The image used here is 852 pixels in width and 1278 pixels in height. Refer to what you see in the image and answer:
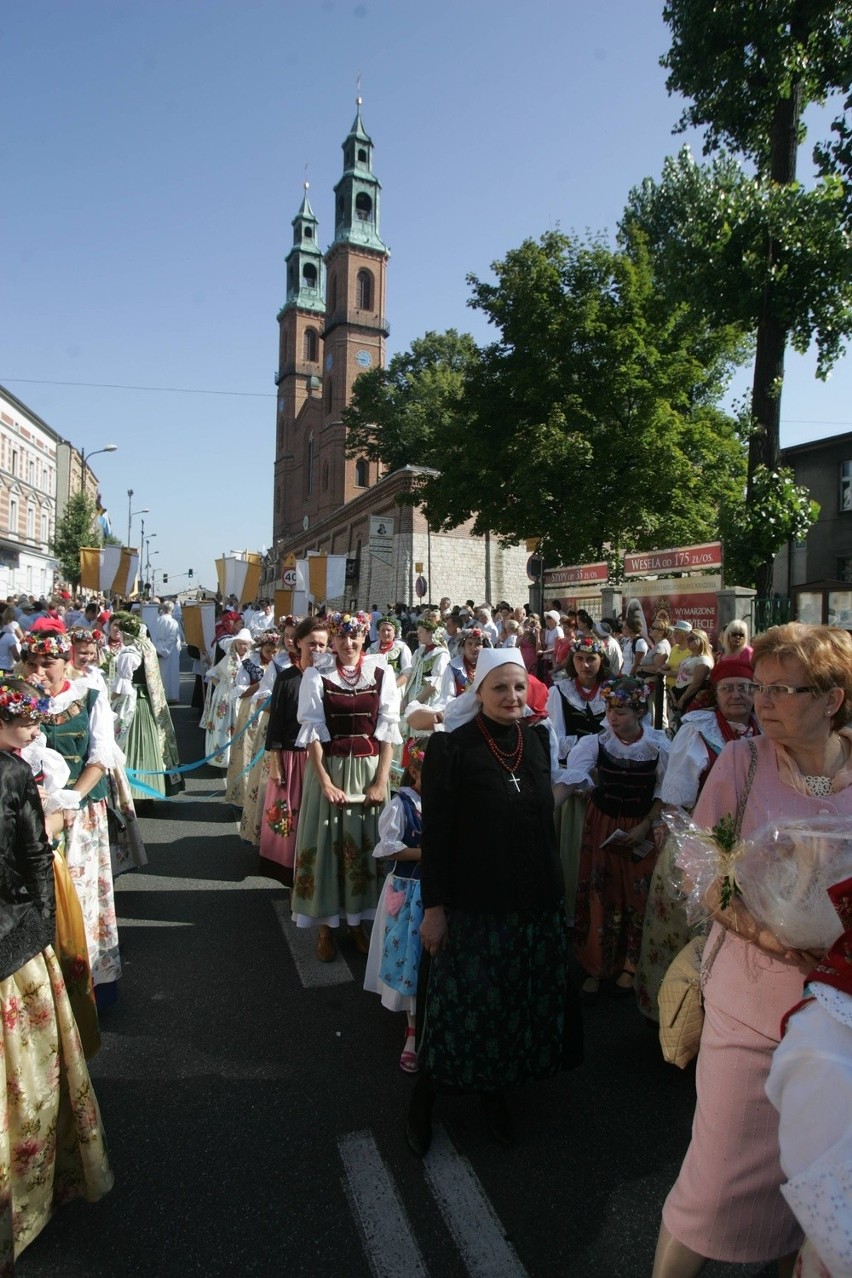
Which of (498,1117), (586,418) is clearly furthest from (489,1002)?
(586,418)

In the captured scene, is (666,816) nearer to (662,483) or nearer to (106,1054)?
(106,1054)

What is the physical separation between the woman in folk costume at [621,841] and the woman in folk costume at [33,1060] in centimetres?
260

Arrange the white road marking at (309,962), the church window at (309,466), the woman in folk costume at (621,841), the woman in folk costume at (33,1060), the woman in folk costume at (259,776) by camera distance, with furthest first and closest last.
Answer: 1. the church window at (309,466)
2. the woman in folk costume at (259,776)
3. the white road marking at (309,962)
4. the woman in folk costume at (621,841)
5. the woman in folk costume at (33,1060)

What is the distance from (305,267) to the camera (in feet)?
281

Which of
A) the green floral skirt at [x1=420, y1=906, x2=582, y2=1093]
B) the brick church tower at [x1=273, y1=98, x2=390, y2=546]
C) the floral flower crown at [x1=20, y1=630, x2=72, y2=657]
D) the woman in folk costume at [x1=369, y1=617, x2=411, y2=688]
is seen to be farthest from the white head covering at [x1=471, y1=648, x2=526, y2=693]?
the brick church tower at [x1=273, y1=98, x2=390, y2=546]

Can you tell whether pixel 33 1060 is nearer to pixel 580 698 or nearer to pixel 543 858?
pixel 543 858

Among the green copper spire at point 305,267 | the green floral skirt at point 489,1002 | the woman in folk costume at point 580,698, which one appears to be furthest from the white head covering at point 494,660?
the green copper spire at point 305,267

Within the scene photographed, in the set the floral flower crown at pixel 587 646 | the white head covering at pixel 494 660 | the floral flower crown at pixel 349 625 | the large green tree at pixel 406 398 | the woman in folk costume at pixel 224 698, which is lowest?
the woman in folk costume at pixel 224 698

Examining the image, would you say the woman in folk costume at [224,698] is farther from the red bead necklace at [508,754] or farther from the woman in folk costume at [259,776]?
the red bead necklace at [508,754]

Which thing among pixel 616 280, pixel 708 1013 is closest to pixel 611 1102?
pixel 708 1013

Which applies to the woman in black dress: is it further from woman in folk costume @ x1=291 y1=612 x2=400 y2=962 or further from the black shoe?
woman in folk costume @ x1=291 y1=612 x2=400 y2=962

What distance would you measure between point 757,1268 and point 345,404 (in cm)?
6726

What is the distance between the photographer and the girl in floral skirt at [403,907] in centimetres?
354

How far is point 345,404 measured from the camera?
2594 inches
